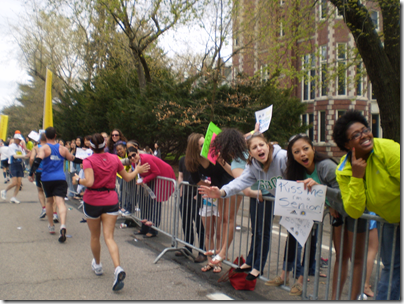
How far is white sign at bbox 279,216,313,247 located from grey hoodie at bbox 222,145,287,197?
52 cm

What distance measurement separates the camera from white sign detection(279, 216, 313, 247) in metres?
3.24

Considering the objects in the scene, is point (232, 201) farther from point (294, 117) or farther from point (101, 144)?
point (294, 117)

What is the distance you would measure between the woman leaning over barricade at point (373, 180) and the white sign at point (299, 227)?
58 cm

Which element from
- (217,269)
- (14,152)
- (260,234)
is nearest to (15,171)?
(14,152)

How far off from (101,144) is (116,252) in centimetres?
A: 131

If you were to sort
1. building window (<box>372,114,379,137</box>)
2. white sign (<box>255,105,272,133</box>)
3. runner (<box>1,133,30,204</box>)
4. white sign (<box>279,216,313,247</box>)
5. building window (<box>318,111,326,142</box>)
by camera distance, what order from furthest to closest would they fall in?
1. building window (<box>318,111,326,142</box>)
2. building window (<box>372,114,379,137</box>)
3. runner (<box>1,133,30,204</box>)
4. white sign (<box>255,105,272,133</box>)
5. white sign (<box>279,216,313,247</box>)

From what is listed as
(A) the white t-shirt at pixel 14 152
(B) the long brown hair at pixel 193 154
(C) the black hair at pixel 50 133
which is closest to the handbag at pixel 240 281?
(B) the long brown hair at pixel 193 154

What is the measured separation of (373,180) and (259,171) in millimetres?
1505

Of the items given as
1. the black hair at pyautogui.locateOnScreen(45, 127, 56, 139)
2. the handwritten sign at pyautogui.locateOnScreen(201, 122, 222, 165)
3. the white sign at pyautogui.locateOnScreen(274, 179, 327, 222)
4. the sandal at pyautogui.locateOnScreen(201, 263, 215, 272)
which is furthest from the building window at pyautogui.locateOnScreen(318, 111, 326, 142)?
the white sign at pyautogui.locateOnScreen(274, 179, 327, 222)

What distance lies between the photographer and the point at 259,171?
3926 millimetres

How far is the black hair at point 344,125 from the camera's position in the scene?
2687 mm

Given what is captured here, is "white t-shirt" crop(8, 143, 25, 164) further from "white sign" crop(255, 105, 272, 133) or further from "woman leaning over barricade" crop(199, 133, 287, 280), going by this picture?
"woman leaning over barricade" crop(199, 133, 287, 280)

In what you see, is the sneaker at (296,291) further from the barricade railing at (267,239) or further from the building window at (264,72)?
the building window at (264,72)

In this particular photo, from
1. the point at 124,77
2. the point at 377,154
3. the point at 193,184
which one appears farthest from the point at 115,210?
the point at 124,77
